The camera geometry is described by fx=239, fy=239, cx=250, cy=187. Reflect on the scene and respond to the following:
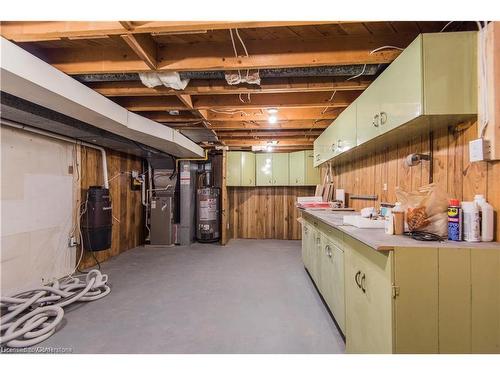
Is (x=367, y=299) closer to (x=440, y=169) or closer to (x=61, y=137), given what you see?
(x=440, y=169)

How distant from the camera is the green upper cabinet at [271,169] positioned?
555cm

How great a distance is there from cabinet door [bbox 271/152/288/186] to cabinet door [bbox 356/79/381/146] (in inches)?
135

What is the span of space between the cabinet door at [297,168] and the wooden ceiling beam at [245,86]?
3.31 metres

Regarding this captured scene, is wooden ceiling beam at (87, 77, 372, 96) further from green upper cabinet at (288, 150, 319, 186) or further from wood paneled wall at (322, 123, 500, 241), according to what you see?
green upper cabinet at (288, 150, 319, 186)

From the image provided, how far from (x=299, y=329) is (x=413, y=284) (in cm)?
120

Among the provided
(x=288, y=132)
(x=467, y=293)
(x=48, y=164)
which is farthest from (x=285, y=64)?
→ (x=48, y=164)

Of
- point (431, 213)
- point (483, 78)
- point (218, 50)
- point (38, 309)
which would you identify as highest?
point (218, 50)

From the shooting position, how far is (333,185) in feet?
12.7

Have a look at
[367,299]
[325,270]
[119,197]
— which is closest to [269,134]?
[325,270]

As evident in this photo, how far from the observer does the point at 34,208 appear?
279cm

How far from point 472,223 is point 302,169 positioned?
4321 mm

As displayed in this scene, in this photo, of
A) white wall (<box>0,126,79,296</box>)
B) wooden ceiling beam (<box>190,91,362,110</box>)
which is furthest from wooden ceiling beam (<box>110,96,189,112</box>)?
white wall (<box>0,126,79,296</box>)
